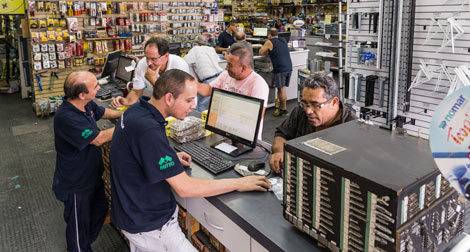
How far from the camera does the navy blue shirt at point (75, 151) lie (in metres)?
2.58

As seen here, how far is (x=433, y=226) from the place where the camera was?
1.31 meters

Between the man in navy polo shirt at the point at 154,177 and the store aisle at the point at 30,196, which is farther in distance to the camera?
the store aisle at the point at 30,196

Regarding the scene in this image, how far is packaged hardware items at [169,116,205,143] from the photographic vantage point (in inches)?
109

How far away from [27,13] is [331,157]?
7387mm

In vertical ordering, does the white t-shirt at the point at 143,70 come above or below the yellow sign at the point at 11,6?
below

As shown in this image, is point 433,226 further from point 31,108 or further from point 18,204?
point 31,108

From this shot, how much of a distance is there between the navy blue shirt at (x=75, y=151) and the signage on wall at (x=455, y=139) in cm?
222

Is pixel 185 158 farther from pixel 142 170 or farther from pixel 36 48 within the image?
pixel 36 48

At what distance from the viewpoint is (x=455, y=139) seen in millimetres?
959

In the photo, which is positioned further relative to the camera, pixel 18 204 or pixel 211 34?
pixel 211 34

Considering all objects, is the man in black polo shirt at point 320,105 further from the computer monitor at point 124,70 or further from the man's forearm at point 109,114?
the computer monitor at point 124,70

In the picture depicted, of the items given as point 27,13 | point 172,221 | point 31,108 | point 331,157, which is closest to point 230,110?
point 172,221

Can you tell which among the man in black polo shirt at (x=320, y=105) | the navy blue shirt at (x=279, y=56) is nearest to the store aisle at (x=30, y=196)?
the man in black polo shirt at (x=320, y=105)

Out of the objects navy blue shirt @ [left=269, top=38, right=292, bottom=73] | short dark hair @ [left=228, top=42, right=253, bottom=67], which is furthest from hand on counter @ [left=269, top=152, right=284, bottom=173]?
navy blue shirt @ [left=269, top=38, right=292, bottom=73]
